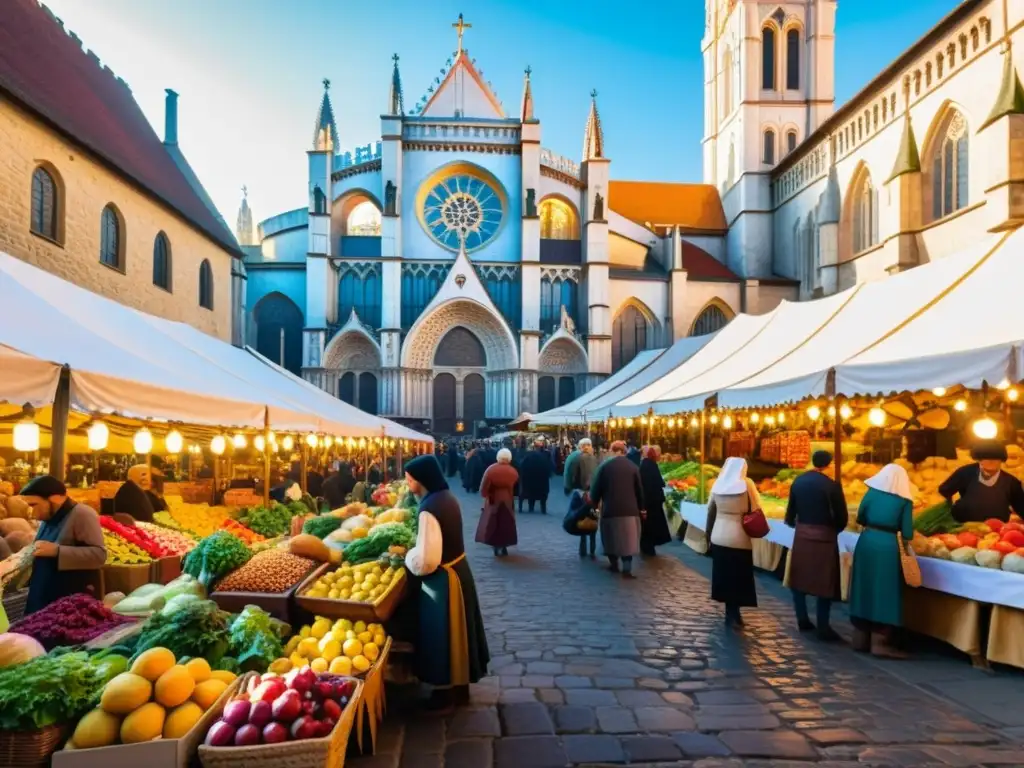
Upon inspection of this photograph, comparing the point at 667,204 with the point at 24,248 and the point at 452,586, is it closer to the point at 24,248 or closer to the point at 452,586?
the point at 24,248

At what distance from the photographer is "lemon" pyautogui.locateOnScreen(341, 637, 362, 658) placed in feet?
14.4

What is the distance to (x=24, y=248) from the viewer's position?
1360 centimetres

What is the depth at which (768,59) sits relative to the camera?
40594 millimetres

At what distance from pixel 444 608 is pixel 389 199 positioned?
32365mm

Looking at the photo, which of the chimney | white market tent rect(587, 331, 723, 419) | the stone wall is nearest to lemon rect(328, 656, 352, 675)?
the stone wall

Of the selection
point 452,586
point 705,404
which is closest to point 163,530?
point 452,586

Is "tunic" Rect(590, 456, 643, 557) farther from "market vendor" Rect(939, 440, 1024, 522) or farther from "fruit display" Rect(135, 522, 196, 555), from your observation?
"fruit display" Rect(135, 522, 196, 555)

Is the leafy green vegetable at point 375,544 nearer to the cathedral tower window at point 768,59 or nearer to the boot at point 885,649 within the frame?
the boot at point 885,649

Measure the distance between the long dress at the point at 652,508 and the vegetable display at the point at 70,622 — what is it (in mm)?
7863

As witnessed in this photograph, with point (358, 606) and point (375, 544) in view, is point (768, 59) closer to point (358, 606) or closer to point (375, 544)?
point (375, 544)

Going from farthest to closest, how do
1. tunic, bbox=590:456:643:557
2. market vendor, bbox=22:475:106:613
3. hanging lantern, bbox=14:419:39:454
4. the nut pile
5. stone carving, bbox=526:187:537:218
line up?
stone carving, bbox=526:187:537:218, tunic, bbox=590:456:643:557, hanging lantern, bbox=14:419:39:454, the nut pile, market vendor, bbox=22:475:106:613

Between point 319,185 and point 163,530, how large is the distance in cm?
2998

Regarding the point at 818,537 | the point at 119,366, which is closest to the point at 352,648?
the point at 119,366

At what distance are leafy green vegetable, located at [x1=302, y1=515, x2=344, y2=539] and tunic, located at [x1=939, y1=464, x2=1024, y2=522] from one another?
6.22m
